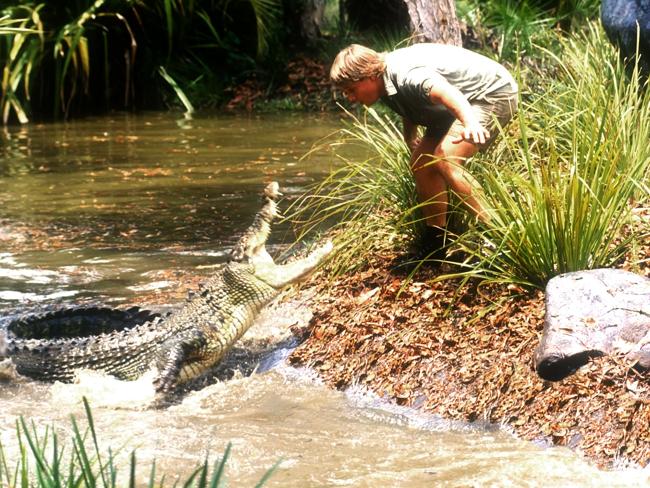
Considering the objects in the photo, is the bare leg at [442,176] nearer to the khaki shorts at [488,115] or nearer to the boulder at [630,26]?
the khaki shorts at [488,115]

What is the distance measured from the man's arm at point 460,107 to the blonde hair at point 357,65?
38 cm

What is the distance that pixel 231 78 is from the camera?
1825cm

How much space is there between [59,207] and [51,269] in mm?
2310

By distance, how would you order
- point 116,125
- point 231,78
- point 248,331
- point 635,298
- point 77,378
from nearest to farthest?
point 635,298 < point 77,378 < point 248,331 < point 116,125 < point 231,78

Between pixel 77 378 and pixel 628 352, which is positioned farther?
pixel 77 378

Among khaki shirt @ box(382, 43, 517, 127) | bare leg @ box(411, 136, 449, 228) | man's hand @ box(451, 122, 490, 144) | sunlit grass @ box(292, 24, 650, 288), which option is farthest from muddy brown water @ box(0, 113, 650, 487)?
khaki shirt @ box(382, 43, 517, 127)

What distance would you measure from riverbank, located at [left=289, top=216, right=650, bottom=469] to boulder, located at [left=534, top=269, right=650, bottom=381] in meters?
0.06

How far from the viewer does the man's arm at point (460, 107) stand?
17.3 ft

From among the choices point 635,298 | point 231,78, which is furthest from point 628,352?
point 231,78

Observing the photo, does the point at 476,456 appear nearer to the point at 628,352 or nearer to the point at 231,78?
the point at 628,352

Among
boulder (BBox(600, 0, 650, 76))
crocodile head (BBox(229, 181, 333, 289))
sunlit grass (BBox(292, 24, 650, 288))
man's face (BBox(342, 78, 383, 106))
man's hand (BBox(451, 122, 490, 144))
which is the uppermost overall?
boulder (BBox(600, 0, 650, 76))

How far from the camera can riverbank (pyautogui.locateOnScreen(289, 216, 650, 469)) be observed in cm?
452

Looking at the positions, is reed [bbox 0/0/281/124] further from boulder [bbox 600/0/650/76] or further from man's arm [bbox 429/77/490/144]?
man's arm [bbox 429/77/490/144]

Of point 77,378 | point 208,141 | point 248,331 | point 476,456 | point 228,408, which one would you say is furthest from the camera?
point 208,141
